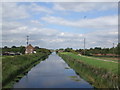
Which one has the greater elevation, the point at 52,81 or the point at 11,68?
the point at 11,68

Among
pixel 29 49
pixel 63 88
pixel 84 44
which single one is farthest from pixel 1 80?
pixel 29 49

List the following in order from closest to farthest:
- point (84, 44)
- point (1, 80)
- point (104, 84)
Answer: point (104, 84) < point (1, 80) < point (84, 44)

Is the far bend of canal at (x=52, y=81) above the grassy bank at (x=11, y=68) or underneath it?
underneath

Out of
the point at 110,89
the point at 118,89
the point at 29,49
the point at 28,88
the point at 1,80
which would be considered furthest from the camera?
the point at 29,49

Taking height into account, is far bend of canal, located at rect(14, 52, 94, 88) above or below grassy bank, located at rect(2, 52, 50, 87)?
below

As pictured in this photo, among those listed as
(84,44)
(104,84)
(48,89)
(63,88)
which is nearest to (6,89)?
(48,89)

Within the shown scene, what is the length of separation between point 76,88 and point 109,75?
4.16 m

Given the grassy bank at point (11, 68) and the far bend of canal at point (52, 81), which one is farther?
the far bend of canal at point (52, 81)

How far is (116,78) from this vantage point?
15273 mm

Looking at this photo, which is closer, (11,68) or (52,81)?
(52,81)

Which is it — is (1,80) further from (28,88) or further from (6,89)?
(28,88)

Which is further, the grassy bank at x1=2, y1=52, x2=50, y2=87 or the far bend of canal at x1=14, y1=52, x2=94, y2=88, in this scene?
the far bend of canal at x1=14, y1=52, x2=94, y2=88

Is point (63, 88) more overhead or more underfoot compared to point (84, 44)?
more underfoot

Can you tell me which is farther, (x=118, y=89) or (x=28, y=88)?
(x=28, y=88)
